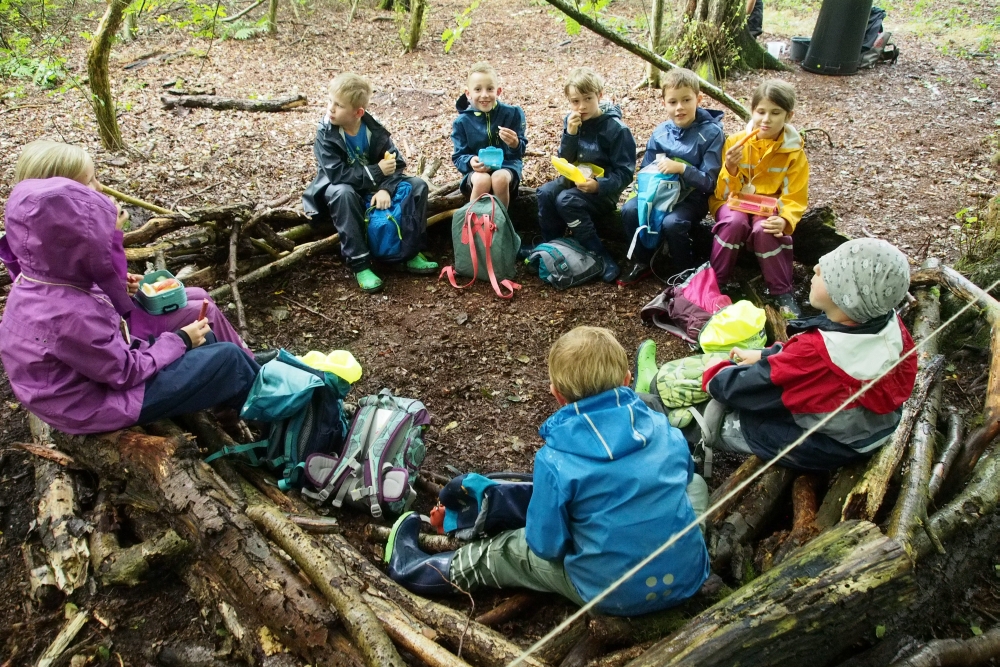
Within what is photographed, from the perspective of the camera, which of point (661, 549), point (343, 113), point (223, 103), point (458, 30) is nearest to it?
point (661, 549)

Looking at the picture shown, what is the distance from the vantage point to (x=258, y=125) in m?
8.73

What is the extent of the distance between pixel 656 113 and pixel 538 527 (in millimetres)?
7743

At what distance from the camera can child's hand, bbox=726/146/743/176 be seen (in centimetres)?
A: 490

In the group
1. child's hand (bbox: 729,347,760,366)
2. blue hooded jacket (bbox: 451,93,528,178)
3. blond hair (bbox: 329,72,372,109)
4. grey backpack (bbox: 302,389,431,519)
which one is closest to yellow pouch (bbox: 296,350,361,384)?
grey backpack (bbox: 302,389,431,519)

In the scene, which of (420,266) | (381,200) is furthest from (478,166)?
(420,266)

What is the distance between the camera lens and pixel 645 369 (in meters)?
4.25

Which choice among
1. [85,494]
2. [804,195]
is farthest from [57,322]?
[804,195]

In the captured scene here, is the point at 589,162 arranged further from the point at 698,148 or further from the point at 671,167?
the point at 698,148

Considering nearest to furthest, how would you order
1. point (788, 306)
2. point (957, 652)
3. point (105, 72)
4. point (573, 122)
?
point (957, 652), point (788, 306), point (573, 122), point (105, 72)

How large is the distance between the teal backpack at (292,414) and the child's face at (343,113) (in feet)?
8.53

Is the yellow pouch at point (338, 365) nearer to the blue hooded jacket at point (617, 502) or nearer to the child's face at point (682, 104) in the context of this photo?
the blue hooded jacket at point (617, 502)

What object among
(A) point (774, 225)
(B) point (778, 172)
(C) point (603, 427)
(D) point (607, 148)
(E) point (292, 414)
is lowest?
(E) point (292, 414)

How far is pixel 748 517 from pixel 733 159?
9.77 feet

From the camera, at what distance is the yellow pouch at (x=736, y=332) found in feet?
14.0
